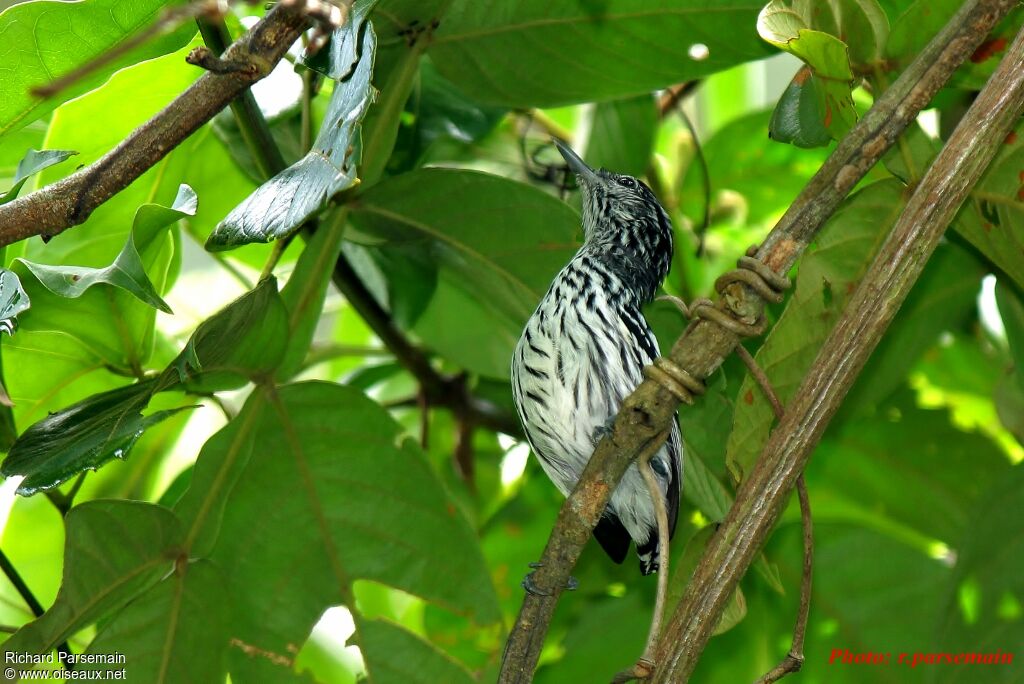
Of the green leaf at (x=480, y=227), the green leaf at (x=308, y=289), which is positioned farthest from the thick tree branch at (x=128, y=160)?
the green leaf at (x=480, y=227)

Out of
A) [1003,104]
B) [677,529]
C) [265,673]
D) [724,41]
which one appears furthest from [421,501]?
[1003,104]

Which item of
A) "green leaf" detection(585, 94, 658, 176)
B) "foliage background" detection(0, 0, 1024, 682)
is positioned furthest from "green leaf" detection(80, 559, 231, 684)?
"green leaf" detection(585, 94, 658, 176)

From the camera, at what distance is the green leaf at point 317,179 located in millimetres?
1354

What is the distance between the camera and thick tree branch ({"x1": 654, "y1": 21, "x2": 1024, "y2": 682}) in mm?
1457

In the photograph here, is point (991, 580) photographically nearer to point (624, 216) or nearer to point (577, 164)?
point (624, 216)

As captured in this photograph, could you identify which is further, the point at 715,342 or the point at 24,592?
the point at 24,592

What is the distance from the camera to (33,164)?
5.26ft

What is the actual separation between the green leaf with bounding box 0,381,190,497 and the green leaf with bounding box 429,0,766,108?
910 millimetres

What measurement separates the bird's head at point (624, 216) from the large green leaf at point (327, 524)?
0.73 metres

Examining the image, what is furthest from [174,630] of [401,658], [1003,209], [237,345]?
[1003,209]

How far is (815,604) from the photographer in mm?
2287

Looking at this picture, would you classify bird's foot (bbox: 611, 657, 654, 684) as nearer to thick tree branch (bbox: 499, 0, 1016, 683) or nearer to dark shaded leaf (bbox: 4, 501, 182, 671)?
thick tree branch (bbox: 499, 0, 1016, 683)

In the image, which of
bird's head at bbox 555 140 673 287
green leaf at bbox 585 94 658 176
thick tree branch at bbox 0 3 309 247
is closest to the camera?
thick tree branch at bbox 0 3 309 247

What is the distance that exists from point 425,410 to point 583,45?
3.38ft
